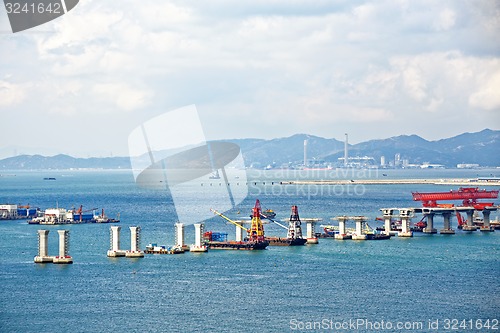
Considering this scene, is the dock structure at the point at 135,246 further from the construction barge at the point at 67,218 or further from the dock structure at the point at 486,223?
the dock structure at the point at 486,223

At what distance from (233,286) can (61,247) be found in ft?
46.7

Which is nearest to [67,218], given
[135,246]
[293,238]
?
[293,238]

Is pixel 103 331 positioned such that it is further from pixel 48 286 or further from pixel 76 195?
pixel 76 195

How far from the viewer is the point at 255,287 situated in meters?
49.6

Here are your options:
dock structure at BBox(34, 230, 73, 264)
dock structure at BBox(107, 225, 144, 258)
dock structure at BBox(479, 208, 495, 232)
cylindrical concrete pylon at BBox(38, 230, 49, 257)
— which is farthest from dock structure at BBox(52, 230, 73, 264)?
dock structure at BBox(479, 208, 495, 232)

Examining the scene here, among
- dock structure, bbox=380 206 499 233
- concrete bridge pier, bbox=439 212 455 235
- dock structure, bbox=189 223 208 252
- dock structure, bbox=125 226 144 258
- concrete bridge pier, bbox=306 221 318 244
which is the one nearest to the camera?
dock structure, bbox=125 226 144 258

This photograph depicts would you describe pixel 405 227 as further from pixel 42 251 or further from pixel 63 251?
pixel 42 251

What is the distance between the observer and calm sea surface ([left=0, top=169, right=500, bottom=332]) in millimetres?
40688

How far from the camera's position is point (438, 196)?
90062 mm

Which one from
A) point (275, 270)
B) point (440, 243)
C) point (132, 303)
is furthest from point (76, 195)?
point (132, 303)

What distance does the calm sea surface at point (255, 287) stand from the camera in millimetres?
40688

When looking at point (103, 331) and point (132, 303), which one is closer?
point (103, 331)

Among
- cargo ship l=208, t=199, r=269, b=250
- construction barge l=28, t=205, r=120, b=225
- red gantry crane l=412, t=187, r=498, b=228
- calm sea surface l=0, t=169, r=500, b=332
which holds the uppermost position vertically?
red gantry crane l=412, t=187, r=498, b=228

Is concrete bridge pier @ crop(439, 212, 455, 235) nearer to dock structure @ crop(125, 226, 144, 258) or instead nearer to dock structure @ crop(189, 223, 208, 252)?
dock structure @ crop(189, 223, 208, 252)
